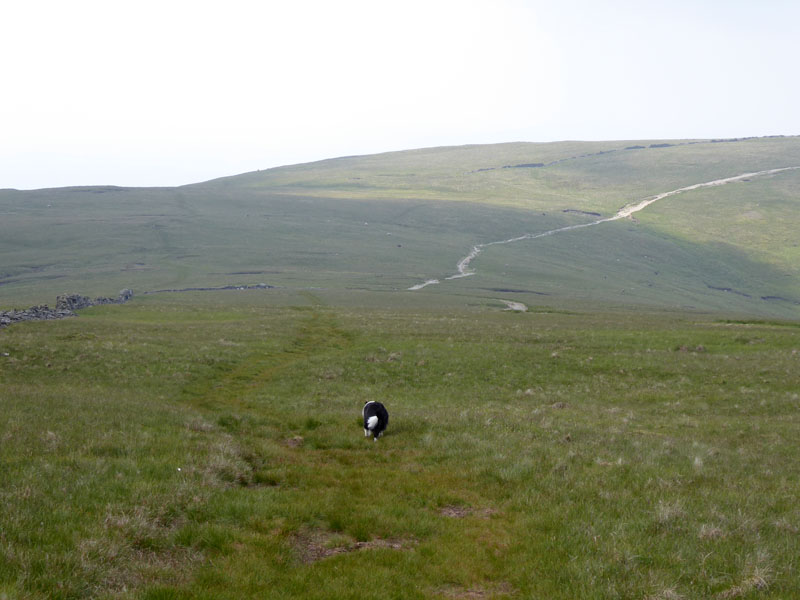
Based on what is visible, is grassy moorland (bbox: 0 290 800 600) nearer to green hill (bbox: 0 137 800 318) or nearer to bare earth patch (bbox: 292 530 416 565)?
bare earth patch (bbox: 292 530 416 565)

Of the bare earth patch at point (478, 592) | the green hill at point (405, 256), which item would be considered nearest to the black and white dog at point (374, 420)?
the bare earth patch at point (478, 592)

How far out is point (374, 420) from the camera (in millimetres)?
16516

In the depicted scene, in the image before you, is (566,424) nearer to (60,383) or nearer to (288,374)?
(288,374)

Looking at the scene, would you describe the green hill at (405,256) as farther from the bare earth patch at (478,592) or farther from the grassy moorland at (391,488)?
the bare earth patch at (478,592)

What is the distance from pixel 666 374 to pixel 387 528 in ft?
90.2

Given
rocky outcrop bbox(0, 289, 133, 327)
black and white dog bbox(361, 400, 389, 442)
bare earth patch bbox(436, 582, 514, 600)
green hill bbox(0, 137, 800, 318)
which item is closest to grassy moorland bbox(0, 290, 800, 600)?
bare earth patch bbox(436, 582, 514, 600)

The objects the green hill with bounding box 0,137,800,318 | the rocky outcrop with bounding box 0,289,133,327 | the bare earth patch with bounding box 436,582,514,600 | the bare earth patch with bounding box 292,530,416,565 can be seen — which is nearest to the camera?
the bare earth patch with bounding box 436,582,514,600

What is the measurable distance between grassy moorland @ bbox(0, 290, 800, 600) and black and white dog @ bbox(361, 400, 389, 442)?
59 centimetres

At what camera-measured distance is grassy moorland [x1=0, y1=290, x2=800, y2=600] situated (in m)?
7.74

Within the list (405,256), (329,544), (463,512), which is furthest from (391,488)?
(405,256)

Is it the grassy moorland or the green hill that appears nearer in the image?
the grassy moorland

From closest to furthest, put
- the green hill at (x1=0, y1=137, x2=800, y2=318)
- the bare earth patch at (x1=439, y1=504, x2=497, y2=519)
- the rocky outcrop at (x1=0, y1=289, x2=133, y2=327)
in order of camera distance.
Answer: the bare earth patch at (x1=439, y1=504, x2=497, y2=519) → the rocky outcrop at (x1=0, y1=289, x2=133, y2=327) → the green hill at (x1=0, y1=137, x2=800, y2=318)

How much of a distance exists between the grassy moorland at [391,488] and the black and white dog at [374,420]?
0.59m

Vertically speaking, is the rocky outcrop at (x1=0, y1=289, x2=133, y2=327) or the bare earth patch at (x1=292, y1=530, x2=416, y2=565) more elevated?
the bare earth patch at (x1=292, y1=530, x2=416, y2=565)
